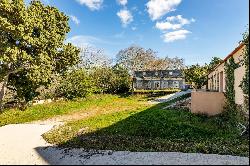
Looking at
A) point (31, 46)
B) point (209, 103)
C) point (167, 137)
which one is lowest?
point (167, 137)

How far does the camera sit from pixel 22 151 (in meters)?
11.5

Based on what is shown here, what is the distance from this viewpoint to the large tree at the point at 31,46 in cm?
2150

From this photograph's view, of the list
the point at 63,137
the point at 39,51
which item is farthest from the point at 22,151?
the point at 39,51

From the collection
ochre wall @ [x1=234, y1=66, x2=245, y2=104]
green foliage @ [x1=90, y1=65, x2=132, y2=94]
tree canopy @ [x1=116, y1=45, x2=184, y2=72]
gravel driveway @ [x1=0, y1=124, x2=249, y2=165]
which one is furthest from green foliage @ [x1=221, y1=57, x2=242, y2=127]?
tree canopy @ [x1=116, y1=45, x2=184, y2=72]

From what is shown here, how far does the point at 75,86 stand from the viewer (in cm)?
3183

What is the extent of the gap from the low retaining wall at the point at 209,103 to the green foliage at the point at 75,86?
47.1 feet

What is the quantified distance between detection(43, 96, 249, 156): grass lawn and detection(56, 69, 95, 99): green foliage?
41.7ft

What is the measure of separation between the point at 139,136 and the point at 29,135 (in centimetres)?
530

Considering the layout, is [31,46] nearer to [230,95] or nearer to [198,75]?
[230,95]

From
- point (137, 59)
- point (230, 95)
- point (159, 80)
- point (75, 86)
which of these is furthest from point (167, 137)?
point (137, 59)

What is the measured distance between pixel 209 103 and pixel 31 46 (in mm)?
13711

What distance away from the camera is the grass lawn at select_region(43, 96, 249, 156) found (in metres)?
11.4

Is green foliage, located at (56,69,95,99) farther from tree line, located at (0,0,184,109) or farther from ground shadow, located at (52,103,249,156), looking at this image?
ground shadow, located at (52,103,249,156)

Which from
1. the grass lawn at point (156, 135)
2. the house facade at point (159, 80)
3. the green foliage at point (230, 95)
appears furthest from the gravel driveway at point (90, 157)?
the house facade at point (159, 80)
